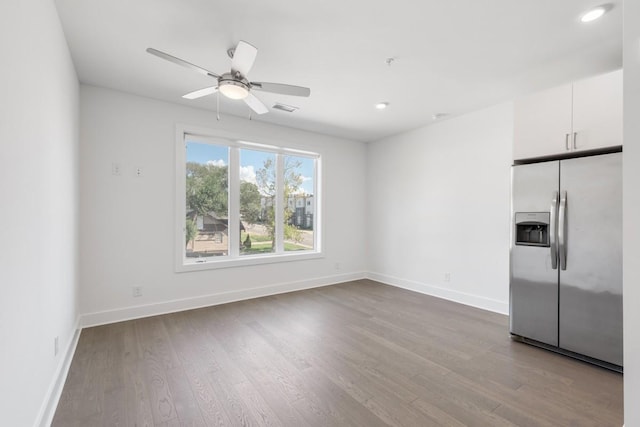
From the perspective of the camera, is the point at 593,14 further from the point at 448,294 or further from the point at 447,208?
the point at 448,294

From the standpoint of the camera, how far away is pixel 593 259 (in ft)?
7.96

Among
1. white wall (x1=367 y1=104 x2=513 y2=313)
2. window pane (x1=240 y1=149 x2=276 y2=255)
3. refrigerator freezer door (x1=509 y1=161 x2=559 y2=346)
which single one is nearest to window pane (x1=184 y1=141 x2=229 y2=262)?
window pane (x1=240 y1=149 x2=276 y2=255)

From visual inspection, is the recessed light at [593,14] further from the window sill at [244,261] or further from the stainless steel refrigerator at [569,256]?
the window sill at [244,261]

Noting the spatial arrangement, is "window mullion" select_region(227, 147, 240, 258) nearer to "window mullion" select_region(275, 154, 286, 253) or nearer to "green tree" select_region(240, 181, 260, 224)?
"green tree" select_region(240, 181, 260, 224)

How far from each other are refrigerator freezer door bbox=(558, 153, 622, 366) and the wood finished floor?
23 cm

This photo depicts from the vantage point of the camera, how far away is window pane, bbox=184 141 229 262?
13.0 ft

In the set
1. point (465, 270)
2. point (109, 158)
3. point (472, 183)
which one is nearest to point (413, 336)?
point (465, 270)

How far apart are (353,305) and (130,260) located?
2.90 meters

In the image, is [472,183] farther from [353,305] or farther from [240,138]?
[240,138]

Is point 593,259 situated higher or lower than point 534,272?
higher

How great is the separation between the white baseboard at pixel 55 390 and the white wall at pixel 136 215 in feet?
2.81

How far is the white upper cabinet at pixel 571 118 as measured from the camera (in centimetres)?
239

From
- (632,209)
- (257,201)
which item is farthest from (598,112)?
(257,201)

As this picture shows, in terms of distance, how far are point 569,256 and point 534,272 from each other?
0.33 meters
